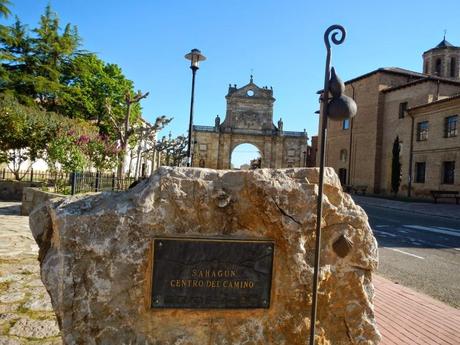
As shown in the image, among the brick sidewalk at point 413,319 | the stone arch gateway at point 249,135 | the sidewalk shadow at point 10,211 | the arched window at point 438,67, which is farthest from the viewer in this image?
the stone arch gateway at point 249,135

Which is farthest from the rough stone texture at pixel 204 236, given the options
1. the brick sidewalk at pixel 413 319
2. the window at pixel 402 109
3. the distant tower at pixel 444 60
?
the distant tower at pixel 444 60

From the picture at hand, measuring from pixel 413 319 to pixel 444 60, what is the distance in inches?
1964

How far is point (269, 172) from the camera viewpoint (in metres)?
2.70

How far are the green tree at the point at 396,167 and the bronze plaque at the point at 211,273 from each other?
105 ft

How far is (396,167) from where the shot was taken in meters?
31.2

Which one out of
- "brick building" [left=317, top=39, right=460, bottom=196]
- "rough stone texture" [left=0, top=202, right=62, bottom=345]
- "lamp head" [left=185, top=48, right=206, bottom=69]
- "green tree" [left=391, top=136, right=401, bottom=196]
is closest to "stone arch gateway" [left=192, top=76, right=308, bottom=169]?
"brick building" [left=317, top=39, right=460, bottom=196]

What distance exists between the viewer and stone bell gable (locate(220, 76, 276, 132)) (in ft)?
182

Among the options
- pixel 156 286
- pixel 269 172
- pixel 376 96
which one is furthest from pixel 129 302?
pixel 376 96

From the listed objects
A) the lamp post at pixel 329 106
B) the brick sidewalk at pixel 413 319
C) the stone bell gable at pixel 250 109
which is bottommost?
the brick sidewalk at pixel 413 319

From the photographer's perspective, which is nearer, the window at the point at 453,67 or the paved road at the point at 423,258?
the paved road at the point at 423,258

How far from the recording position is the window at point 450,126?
83.8 feet

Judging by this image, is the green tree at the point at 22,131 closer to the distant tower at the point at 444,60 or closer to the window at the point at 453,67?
the distant tower at the point at 444,60

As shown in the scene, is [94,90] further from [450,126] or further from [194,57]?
[450,126]

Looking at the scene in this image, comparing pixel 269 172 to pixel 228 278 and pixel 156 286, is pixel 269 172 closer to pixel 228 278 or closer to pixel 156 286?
pixel 228 278
